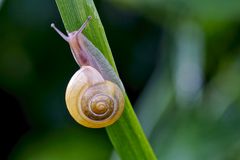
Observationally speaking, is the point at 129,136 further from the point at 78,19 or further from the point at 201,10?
the point at 201,10

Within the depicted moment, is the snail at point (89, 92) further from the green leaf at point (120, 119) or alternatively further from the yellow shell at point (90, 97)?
the green leaf at point (120, 119)

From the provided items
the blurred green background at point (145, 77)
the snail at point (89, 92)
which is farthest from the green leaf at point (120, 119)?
the blurred green background at point (145, 77)

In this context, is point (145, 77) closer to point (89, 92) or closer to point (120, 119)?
point (89, 92)

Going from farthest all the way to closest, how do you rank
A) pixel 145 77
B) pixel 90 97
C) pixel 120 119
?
pixel 145 77 → pixel 90 97 → pixel 120 119

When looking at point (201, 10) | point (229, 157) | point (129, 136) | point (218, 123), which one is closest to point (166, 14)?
point (201, 10)

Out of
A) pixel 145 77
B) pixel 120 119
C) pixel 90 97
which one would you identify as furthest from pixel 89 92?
pixel 145 77

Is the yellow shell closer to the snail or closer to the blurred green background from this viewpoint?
the snail
